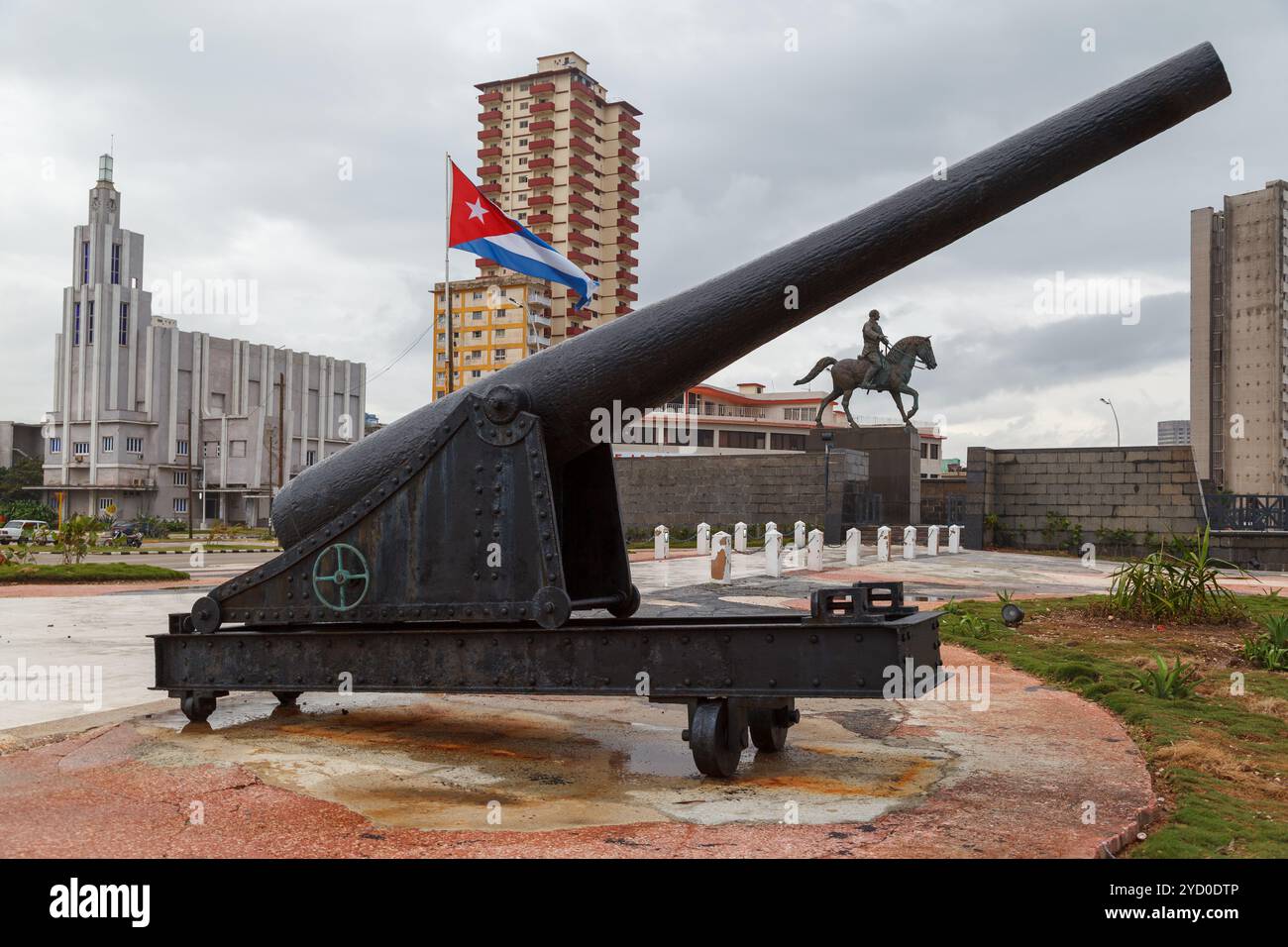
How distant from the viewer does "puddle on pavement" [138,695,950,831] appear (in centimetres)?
402

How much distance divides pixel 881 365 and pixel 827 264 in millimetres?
24816

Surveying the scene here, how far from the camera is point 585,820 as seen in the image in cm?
386

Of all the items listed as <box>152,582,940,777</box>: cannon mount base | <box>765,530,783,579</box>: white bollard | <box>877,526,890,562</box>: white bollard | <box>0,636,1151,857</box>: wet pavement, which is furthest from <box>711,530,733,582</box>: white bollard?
<box>152,582,940,777</box>: cannon mount base

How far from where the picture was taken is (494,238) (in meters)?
14.0

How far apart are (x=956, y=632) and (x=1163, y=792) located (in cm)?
539

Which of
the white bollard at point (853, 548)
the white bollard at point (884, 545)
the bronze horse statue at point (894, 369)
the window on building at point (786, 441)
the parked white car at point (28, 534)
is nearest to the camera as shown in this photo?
the white bollard at point (853, 548)

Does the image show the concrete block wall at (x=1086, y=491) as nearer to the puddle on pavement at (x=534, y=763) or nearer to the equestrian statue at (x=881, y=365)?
the equestrian statue at (x=881, y=365)

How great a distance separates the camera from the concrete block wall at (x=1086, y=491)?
24.5m

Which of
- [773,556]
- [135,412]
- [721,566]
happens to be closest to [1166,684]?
[721,566]

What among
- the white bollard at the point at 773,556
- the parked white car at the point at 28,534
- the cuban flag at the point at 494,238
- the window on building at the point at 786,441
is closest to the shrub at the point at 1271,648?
the cuban flag at the point at 494,238

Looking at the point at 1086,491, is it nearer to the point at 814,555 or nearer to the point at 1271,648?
the point at 814,555

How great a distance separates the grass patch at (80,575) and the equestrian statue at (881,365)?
16.8 metres

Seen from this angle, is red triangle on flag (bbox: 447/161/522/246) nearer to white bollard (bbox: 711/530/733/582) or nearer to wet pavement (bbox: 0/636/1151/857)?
white bollard (bbox: 711/530/733/582)
